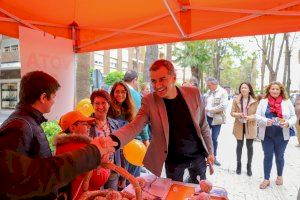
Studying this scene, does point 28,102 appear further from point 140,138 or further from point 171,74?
point 140,138

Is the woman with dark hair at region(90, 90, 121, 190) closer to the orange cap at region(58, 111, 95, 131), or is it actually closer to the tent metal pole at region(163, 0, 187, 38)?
the orange cap at region(58, 111, 95, 131)

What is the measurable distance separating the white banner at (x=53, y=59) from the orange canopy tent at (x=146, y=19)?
24 centimetres

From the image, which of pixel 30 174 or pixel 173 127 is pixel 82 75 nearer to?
pixel 173 127

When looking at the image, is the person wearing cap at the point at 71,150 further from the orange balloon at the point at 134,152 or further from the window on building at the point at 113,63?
the window on building at the point at 113,63

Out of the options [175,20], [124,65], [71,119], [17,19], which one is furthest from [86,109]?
[124,65]

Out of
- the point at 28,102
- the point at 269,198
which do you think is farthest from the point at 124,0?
the point at 269,198

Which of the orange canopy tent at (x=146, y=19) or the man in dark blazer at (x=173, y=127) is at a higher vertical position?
the orange canopy tent at (x=146, y=19)

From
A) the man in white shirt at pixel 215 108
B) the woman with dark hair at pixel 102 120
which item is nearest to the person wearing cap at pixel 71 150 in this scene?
the woman with dark hair at pixel 102 120

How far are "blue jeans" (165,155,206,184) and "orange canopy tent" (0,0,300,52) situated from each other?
1.55 metres

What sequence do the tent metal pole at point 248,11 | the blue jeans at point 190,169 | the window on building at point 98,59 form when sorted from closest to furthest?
1. the blue jeans at point 190,169
2. the tent metal pole at point 248,11
3. the window on building at point 98,59

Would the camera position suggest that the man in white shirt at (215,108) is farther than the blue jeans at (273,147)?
Yes

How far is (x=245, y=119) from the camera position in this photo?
615 cm

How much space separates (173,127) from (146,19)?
1607 millimetres

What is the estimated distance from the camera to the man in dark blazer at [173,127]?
2.89m
